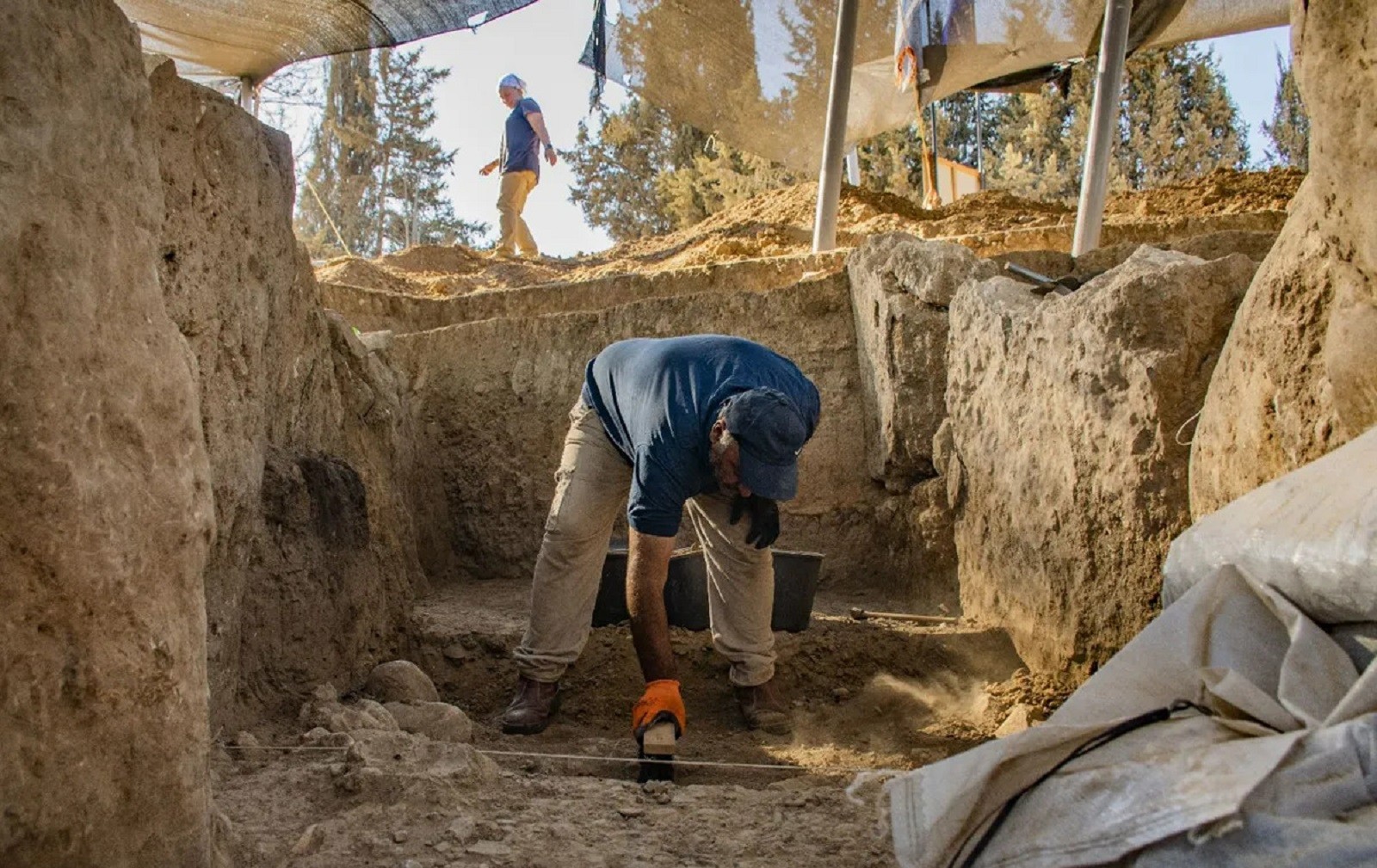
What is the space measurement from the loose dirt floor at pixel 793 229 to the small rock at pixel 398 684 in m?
4.60

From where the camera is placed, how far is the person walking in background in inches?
387

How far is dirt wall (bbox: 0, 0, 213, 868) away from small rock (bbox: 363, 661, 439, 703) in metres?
1.79

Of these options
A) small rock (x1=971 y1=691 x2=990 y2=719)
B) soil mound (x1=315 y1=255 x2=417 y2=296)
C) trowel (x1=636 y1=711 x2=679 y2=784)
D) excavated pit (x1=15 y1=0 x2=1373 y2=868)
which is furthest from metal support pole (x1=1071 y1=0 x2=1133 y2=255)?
trowel (x1=636 y1=711 x2=679 y2=784)

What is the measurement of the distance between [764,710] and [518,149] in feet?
23.0

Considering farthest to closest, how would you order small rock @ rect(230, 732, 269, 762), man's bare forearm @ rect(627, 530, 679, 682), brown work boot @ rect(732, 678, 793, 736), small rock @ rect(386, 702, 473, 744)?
brown work boot @ rect(732, 678, 793, 736), man's bare forearm @ rect(627, 530, 679, 682), small rock @ rect(386, 702, 473, 744), small rock @ rect(230, 732, 269, 762)

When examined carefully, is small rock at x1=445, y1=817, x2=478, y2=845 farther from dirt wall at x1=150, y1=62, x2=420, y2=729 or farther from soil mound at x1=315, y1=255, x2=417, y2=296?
soil mound at x1=315, y1=255, x2=417, y2=296

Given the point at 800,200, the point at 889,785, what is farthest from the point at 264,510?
the point at 800,200

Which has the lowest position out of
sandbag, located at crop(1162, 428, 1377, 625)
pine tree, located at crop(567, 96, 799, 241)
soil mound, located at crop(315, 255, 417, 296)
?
sandbag, located at crop(1162, 428, 1377, 625)

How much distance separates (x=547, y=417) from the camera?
231 inches

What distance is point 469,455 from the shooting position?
592 centimetres

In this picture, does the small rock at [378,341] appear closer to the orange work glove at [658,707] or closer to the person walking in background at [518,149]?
the orange work glove at [658,707]

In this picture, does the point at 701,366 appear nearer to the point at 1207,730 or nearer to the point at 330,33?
the point at 1207,730

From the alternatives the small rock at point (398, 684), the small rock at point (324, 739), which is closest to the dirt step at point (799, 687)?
the small rock at point (398, 684)

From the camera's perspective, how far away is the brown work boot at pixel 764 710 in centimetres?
388
